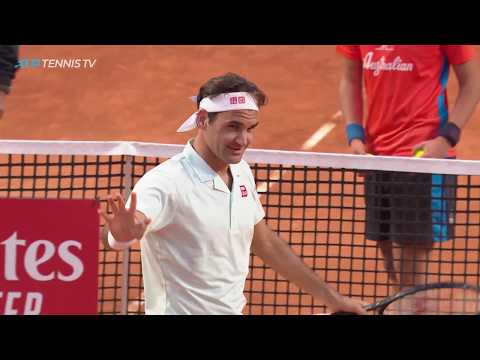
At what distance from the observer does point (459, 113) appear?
22.0ft

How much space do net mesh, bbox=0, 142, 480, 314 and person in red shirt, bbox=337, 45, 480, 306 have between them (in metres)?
0.09

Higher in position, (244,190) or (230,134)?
(230,134)

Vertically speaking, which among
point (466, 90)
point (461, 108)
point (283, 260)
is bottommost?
point (283, 260)

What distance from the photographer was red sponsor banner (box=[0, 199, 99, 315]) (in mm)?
5121

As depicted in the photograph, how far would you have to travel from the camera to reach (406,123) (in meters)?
6.70

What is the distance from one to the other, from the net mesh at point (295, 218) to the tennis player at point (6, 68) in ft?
1.53

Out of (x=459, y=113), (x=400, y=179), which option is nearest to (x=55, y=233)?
(x=400, y=179)

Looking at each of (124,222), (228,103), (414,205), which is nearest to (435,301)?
(228,103)

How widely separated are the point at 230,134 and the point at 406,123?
90.5 inches

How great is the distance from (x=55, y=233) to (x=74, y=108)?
7.45m

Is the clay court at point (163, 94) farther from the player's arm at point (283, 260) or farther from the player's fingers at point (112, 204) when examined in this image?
the player's fingers at point (112, 204)

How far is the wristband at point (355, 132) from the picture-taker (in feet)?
22.3

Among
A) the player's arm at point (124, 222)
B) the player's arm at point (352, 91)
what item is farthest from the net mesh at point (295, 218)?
the player's arm at point (124, 222)

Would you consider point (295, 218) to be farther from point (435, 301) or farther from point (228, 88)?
point (228, 88)
